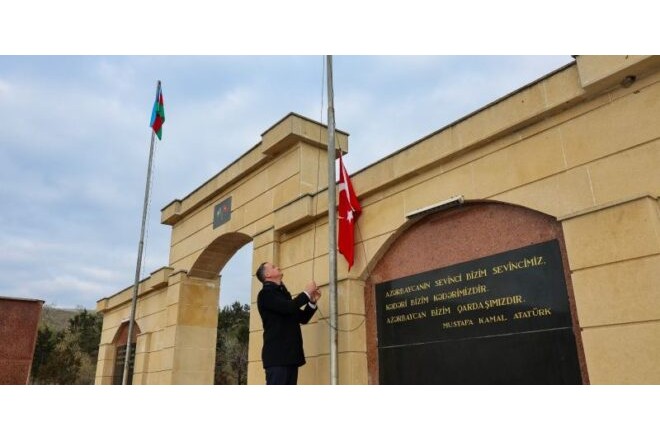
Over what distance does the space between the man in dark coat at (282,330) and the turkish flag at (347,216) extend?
0.95 meters

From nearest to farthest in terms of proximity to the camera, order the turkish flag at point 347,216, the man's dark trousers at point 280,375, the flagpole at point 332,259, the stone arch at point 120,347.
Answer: the man's dark trousers at point 280,375 < the flagpole at point 332,259 < the turkish flag at point 347,216 < the stone arch at point 120,347

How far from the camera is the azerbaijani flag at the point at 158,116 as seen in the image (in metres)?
12.5

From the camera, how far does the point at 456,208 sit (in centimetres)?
560

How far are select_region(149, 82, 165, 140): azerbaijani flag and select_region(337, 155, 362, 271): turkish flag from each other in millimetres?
7485

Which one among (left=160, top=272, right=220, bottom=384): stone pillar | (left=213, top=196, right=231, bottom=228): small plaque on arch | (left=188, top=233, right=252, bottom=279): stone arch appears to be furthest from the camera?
(left=160, top=272, right=220, bottom=384): stone pillar

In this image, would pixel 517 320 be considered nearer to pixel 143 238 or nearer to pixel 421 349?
pixel 421 349

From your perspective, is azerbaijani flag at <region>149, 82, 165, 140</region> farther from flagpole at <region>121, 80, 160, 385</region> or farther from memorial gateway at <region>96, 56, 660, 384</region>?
memorial gateway at <region>96, 56, 660, 384</region>

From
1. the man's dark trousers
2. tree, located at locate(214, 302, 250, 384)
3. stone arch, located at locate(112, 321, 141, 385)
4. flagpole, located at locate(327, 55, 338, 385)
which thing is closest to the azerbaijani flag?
stone arch, located at locate(112, 321, 141, 385)

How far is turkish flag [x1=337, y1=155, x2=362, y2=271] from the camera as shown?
649 cm

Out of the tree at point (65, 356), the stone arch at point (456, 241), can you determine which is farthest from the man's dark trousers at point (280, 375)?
the tree at point (65, 356)

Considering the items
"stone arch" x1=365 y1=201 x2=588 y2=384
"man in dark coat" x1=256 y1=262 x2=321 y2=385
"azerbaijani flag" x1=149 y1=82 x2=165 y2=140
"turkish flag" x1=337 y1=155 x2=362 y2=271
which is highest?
"azerbaijani flag" x1=149 y1=82 x2=165 y2=140

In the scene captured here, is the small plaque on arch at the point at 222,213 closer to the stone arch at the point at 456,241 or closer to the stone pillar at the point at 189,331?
the stone pillar at the point at 189,331

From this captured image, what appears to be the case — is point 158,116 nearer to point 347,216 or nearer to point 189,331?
point 189,331

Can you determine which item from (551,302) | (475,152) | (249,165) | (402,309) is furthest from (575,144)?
(249,165)
